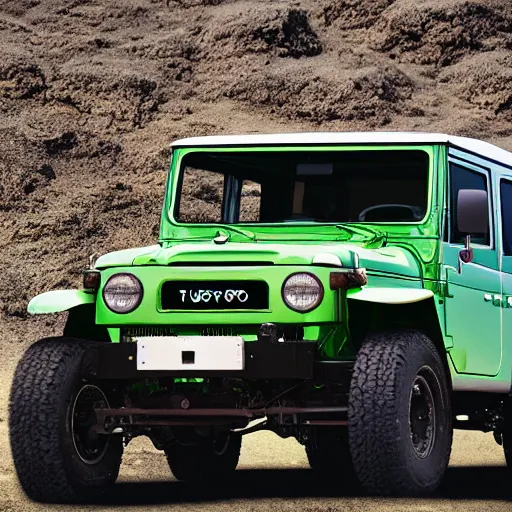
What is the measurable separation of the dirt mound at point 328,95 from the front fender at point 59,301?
24699 mm

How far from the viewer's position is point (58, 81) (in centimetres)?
3406

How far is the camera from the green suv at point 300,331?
7902 mm

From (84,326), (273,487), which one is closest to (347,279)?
(84,326)

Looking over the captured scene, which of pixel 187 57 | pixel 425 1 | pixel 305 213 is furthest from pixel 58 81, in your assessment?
pixel 305 213

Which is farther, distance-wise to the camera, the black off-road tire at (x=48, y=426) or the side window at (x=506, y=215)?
the side window at (x=506, y=215)

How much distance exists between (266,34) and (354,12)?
406cm

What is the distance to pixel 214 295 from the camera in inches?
324

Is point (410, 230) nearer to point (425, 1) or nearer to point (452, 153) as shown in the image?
point (452, 153)

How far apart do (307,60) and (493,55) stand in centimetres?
469

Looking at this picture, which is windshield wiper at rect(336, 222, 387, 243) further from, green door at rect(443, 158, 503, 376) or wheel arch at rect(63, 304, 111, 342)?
wheel arch at rect(63, 304, 111, 342)

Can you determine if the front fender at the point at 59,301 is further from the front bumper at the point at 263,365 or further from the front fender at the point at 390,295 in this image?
the front fender at the point at 390,295

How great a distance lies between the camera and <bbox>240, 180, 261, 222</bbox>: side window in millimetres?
9789

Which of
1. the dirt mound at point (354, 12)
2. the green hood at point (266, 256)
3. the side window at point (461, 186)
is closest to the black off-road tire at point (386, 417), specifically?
the green hood at point (266, 256)

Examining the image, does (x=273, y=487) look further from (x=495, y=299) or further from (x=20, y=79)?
(x=20, y=79)
